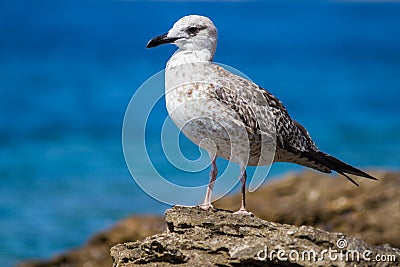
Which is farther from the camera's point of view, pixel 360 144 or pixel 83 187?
pixel 360 144

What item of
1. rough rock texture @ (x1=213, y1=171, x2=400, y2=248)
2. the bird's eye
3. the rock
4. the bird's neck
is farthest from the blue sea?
Result: rough rock texture @ (x1=213, y1=171, x2=400, y2=248)

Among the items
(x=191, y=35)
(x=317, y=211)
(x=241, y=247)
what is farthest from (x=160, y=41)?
(x=317, y=211)

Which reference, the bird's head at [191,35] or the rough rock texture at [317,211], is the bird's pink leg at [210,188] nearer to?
the bird's head at [191,35]

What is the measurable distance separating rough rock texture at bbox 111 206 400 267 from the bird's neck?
129cm

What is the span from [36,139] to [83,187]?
18.7ft

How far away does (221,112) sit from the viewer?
245 inches

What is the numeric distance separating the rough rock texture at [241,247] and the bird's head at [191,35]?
1.47 m

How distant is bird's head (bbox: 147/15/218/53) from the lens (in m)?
6.60

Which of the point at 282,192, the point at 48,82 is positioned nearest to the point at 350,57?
the point at 48,82

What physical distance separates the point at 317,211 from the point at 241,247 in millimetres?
4109

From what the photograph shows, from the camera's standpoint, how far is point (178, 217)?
19.3 ft

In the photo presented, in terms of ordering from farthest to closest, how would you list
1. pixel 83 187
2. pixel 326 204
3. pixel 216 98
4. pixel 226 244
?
1. pixel 83 187
2. pixel 326 204
3. pixel 216 98
4. pixel 226 244

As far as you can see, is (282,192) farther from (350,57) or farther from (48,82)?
(350,57)

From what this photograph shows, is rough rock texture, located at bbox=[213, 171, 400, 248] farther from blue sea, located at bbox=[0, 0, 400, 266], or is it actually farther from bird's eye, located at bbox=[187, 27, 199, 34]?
bird's eye, located at bbox=[187, 27, 199, 34]
